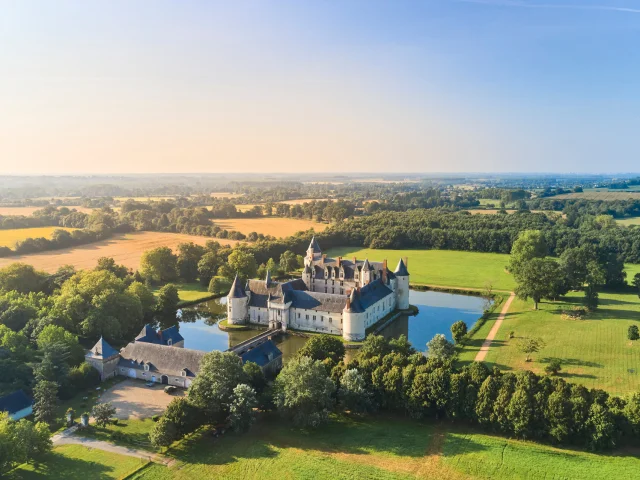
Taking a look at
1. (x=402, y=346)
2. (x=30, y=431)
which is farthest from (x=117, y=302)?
(x=402, y=346)

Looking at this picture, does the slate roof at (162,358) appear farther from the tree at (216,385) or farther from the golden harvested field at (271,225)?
the golden harvested field at (271,225)

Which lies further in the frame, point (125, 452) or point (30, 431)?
point (125, 452)

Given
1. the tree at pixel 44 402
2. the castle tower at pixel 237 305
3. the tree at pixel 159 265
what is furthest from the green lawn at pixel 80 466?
the tree at pixel 159 265

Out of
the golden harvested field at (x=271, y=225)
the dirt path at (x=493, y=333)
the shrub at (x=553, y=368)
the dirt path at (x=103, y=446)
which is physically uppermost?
the golden harvested field at (x=271, y=225)

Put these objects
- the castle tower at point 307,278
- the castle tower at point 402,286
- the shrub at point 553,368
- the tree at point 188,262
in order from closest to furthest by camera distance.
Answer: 1. the shrub at point 553,368
2. the castle tower at point 402,286
3. the castle tower at point 307,278
4. the tree at point 188,262

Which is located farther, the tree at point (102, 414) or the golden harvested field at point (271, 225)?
the golden harvested field at point (271, 225)

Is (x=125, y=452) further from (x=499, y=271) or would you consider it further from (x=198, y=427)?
(x=499, y=271)

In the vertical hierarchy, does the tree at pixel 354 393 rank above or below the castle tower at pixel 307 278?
below
